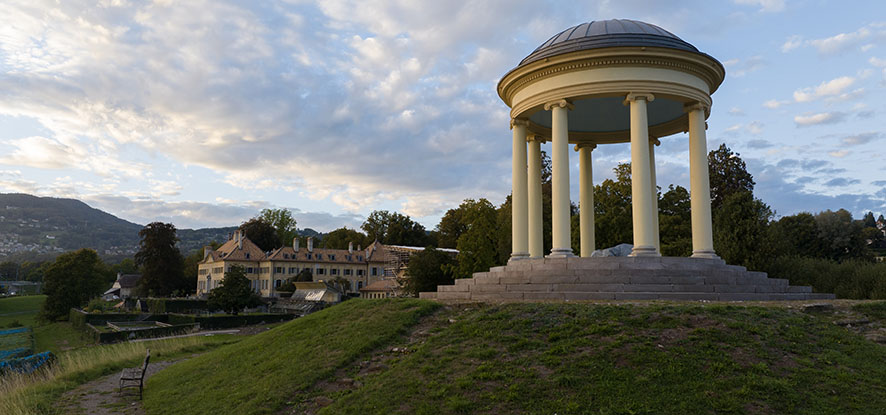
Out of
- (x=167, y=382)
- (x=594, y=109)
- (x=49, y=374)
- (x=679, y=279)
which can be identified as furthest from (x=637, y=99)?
(x=49, y=374)

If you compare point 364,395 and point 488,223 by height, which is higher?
point 488,223

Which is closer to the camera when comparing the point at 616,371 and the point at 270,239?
the point at 616,371

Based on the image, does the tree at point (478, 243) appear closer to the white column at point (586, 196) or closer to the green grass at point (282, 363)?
the white column at point (586, 196)

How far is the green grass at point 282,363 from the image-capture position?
13.7 m

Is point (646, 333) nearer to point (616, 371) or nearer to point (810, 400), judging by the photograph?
point (616, 371)

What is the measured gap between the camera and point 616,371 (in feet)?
35.3

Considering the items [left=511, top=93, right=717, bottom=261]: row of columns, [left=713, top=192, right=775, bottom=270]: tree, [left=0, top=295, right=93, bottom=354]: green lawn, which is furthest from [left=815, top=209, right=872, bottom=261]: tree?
[left=0, top=295, right=93, bottom=354]: green lawn

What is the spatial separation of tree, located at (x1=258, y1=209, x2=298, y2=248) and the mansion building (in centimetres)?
1903

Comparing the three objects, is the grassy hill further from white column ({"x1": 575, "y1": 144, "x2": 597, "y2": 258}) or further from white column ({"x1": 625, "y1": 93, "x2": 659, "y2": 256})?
white column ({"x1": 575, "y1": 144, "x2": 597, "y2": 258})

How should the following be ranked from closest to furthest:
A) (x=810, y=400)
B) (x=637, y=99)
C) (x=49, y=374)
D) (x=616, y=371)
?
(x=810, y=400), (x=616, y=371), (x=637, y=99), (x=49, y=374)

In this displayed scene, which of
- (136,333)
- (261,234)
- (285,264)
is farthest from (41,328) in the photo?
(261,234)

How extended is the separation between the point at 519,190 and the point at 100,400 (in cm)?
1627

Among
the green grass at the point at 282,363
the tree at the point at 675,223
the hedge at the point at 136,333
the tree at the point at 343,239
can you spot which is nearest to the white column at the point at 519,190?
the green grass at the point at 282,363

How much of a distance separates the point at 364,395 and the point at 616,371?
5.19 metres
